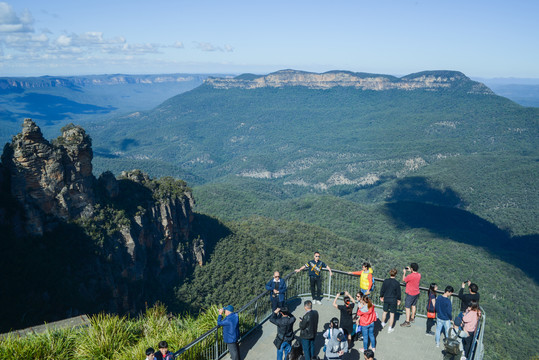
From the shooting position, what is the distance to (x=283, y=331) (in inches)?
454

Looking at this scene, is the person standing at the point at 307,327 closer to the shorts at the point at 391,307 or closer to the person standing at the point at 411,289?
the shorts at the point at 391,307

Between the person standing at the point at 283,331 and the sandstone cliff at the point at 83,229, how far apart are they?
81.6 ft

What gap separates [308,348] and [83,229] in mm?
32494

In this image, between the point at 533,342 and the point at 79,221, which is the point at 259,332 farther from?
the point at 533,342

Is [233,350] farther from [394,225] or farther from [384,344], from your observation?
[394,225]

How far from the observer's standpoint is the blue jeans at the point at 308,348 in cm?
1173

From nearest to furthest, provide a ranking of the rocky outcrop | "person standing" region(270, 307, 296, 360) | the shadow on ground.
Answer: "person standing" region(270, 307, 296, 360), the rocky outcrop, the shadow on ground

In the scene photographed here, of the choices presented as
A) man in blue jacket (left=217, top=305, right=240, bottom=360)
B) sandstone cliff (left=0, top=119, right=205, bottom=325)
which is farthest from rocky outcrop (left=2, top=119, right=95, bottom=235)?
man in blue jacket (left=217, top=305, right=240, bottom=360)

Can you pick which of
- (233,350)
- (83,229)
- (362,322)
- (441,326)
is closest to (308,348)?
(362,322)

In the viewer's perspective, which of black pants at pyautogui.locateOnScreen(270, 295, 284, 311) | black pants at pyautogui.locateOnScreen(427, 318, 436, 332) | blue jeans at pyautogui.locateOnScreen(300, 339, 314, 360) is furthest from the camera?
black pants at pyautogui.locateOnScreen(270, 295, 284, 311)

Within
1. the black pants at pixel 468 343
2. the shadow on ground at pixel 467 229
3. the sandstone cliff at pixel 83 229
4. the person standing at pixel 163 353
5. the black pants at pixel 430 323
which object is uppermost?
the person standing at pixel 163 353

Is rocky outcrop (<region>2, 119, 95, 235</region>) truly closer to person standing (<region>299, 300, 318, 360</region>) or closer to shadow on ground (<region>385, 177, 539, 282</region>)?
person standing (<region>299, 300, 318, 360</region>)

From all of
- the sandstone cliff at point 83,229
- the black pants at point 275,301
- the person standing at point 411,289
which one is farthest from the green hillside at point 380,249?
the person standing at point 411,289

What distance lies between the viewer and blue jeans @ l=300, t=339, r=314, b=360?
11726 mm
